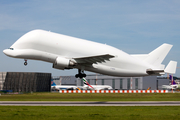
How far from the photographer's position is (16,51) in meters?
34.8

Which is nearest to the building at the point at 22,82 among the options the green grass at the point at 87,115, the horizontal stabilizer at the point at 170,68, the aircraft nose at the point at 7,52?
the aircraft nose at the point at 7,52

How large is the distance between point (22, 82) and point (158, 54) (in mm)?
85628

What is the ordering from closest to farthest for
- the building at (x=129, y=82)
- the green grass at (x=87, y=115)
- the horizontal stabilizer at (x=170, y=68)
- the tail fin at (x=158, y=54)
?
the green grass at (x=87, y=115), the tail fin at (x=158, y=54), the horizontal stabilizer at (x=170, y=68), the building at (x=129, y=82)

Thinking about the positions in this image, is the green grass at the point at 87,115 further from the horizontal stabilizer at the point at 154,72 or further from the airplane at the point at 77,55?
the horizontal stabilizer at the point at 154,72

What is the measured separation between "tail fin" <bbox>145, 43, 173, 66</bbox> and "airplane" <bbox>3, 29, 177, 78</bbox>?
3.73ft

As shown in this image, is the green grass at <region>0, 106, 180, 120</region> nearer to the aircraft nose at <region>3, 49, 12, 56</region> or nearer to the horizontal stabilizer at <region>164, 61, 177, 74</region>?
the aircraft nose at <region>3, 49, 12, 56</region>

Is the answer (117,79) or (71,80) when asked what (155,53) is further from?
(71,80)

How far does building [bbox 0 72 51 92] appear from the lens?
114812 mm

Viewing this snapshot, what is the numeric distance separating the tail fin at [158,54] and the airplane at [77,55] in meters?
1.14

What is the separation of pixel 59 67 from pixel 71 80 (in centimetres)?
13942

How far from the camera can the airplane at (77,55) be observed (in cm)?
3475

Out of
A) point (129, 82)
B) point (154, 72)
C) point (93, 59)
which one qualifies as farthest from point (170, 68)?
point (129, 82)

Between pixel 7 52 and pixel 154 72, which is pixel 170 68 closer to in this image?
pixel 154 72

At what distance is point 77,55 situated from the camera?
36.5m
